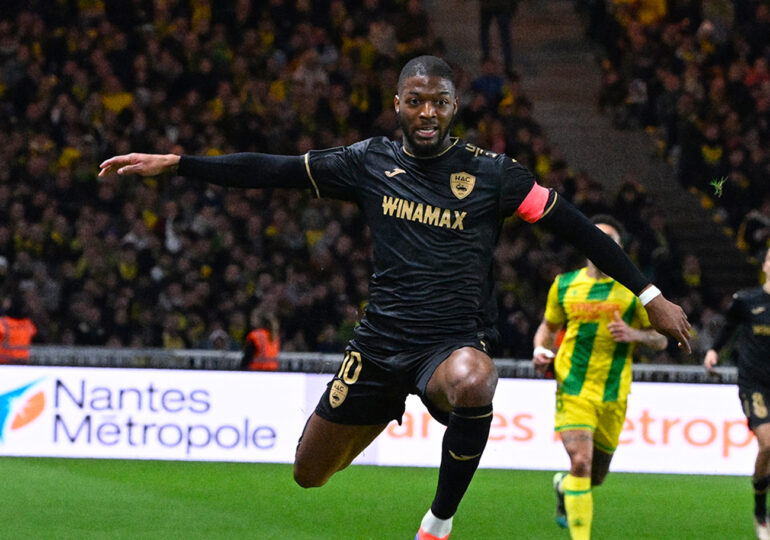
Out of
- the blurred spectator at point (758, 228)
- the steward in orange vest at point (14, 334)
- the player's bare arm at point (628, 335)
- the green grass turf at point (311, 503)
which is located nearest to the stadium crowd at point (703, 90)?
the blurred spectator at point (758, 228)

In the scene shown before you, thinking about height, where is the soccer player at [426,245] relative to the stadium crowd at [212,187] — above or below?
above

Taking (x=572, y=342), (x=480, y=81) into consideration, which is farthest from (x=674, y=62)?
(x=572, y=342)

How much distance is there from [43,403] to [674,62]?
10.2 m

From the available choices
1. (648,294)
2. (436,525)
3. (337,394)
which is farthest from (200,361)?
(648,294)

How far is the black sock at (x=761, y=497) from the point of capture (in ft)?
28.6

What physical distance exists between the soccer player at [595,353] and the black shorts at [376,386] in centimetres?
230

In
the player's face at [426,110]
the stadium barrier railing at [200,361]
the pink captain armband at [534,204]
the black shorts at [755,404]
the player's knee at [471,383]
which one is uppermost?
the player's face at [426,110]

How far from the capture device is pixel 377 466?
42.7ft

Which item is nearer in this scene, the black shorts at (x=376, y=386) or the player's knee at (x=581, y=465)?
the black shorts at (x=376, y=386)

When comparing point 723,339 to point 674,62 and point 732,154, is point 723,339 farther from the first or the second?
point 674,62

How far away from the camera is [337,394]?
578 cm

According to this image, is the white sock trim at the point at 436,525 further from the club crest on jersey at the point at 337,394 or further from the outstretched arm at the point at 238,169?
the outstretched arm at the point at 238,169

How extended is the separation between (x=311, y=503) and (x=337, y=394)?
435 cm

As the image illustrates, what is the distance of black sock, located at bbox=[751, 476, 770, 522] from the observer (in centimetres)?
872
